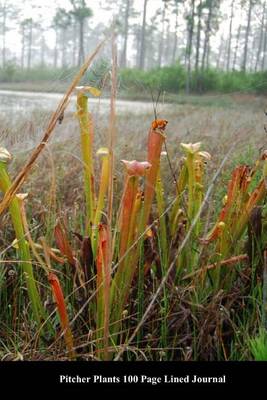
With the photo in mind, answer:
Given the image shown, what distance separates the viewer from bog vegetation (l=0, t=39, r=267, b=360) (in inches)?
29.5

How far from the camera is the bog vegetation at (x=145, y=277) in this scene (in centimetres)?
75

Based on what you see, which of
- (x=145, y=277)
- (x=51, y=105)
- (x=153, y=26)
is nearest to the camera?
(x=145, y=277)

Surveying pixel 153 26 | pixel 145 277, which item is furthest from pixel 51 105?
pixel 153 26

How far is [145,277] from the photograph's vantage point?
930 mm

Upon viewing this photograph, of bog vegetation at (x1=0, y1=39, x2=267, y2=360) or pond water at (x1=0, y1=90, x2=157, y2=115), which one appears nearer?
bog vegetation at (x1=0, y1=39, x2=267, y2=360)

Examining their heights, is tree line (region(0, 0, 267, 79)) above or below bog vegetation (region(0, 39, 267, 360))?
above

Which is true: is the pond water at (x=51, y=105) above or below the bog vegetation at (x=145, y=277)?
above

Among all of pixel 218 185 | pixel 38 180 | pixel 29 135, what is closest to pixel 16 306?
pixel 29 135

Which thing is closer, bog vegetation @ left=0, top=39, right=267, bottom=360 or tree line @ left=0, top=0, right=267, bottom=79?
bog vegetation @ left=0, top=39, right=267, bottom=360

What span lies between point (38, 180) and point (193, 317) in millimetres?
1066

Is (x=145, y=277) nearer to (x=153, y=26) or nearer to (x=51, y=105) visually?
(x=51, y=105)

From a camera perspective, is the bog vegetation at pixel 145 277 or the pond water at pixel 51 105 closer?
the bog vegetation at pixel 145 277

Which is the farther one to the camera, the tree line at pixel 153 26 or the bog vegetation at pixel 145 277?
the tree line at pixel 153 26
